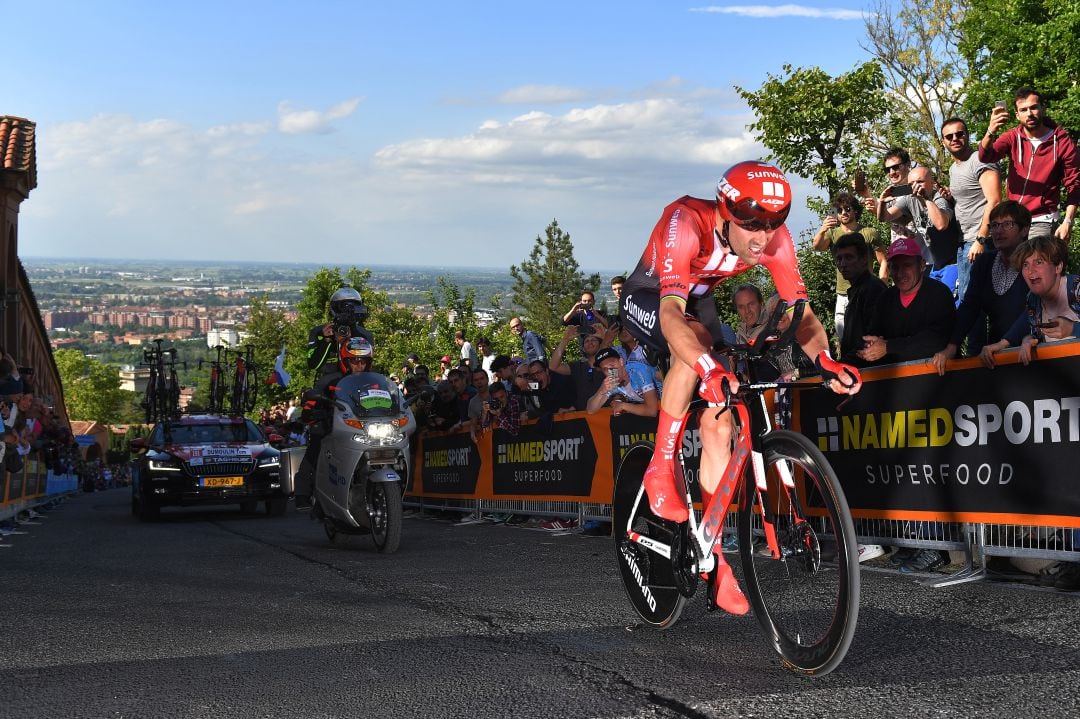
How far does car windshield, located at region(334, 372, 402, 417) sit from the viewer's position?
11625mm

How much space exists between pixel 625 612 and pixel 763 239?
224cm

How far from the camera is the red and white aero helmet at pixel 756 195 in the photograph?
510 centimetres

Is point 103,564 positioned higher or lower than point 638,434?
lower

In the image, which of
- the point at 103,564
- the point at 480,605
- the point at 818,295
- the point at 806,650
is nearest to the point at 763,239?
the point at 806,650

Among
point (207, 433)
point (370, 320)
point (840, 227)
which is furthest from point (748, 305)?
point (370, 320)

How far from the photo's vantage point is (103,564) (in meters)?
10.4

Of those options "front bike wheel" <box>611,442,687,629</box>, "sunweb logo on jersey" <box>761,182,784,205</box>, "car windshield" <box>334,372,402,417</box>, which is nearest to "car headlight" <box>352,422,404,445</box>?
"car windshield" <box>334,372,402,417</box>

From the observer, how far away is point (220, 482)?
18.5 m

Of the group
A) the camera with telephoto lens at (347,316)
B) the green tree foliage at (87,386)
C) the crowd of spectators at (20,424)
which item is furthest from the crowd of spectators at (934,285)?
the green tree foliage at (87,386)

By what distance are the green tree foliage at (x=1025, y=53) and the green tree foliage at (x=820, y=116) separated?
5.07m

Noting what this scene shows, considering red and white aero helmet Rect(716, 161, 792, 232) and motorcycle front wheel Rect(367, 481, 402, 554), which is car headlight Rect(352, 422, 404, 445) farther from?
red and white aero helmet Rect(716, 161, 792, 232)

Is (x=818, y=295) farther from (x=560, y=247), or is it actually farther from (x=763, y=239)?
(x=560, y=247)

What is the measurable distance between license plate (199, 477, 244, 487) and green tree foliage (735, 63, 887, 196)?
96.5 feet

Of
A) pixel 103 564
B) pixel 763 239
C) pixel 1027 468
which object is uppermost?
pixel 763 239
